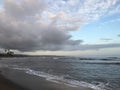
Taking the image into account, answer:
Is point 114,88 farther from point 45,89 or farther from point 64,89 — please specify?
point 45,89

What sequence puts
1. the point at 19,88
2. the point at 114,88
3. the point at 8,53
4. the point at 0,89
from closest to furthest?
1. the point at 0,89
2. the point at 19,88
3. the point at 114,88
4. the point at 8,53

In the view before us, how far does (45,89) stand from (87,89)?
2.91m

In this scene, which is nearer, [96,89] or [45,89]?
[45,89]

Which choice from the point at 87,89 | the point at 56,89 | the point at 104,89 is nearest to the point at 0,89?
the point at 56,89

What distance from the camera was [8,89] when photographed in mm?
11602

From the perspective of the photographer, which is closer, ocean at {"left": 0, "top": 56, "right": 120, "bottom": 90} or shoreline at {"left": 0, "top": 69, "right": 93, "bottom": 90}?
shoreline at {"left": 0, "top": 69, "right": 93, "bottom": 90}

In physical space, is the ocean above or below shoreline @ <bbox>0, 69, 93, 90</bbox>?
below

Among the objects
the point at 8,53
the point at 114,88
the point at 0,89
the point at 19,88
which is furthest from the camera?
Result: the point at 8,53

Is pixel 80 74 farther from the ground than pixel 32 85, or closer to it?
closer to it

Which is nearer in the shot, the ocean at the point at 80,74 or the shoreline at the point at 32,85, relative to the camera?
the shoreline at the point at 32,85

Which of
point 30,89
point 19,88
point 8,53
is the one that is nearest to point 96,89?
point 30,89

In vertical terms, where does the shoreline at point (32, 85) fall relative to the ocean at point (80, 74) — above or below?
above

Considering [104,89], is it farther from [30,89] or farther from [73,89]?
[30,89]

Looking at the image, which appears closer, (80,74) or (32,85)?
(32,85)
